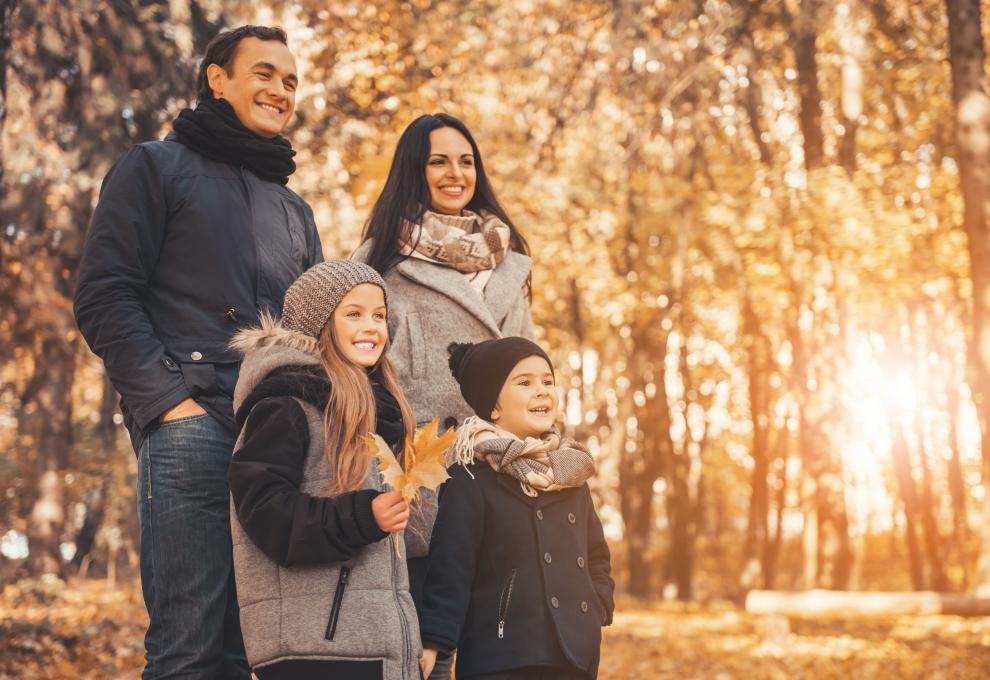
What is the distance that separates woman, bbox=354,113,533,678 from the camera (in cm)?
447

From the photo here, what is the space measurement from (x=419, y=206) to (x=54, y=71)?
316 inches

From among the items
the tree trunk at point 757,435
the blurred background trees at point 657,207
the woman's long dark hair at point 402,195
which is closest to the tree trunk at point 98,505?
the blurred background trees at point 657,207

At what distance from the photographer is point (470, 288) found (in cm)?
461

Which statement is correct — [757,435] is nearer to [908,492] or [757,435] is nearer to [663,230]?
[908,492]

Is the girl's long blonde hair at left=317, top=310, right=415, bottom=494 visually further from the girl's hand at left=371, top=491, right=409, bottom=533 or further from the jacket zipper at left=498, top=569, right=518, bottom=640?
the jacket zipper at left=498, top=569, right=518, bottom=640

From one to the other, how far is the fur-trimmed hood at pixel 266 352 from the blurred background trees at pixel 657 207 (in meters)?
5.72

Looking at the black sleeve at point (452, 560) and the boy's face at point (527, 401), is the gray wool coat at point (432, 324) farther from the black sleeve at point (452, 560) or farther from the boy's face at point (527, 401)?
the black sleeve at point (452, 560)

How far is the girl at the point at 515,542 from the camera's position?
3746 millimetres

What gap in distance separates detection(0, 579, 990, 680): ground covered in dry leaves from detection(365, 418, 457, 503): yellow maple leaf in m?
5.83

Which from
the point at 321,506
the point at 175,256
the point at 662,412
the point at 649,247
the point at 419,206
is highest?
the point at 649,247

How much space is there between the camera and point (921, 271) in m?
19.8

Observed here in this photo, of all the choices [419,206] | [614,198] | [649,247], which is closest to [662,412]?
[649,247]

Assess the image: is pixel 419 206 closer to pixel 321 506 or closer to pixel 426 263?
pixel 426 263

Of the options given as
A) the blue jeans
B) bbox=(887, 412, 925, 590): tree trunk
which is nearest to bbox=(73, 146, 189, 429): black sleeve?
the blue jeans
